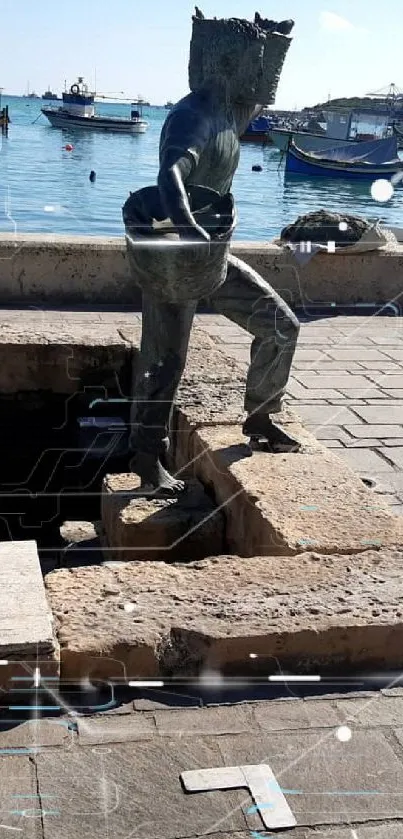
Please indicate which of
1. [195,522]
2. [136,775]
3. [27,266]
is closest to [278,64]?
[195,522]

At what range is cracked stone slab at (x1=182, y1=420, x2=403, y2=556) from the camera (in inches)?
149

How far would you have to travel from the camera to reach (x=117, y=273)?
8508mm

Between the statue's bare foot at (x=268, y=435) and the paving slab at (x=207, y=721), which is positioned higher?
the statue's bare foot at (x=268, y=435)

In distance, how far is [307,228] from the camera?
9.27 m

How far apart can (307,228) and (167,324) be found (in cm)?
527

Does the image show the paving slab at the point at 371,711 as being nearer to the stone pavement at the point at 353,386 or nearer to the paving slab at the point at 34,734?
the paving slab at the point at 34,734

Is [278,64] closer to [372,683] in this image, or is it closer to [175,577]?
[175,577]

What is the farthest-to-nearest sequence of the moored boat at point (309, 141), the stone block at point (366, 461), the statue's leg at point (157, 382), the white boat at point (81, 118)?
the white boat at point (81, 118) → the moored boat at point (309, 141) → the stone block at point (366, 461) → the statue's leg at point (157, 382)

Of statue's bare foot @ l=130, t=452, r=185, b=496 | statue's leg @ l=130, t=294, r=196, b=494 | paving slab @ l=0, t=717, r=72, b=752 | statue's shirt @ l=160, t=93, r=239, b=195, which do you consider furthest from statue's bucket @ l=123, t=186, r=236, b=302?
paving slab @ l=0, t=717, r=72, b=752

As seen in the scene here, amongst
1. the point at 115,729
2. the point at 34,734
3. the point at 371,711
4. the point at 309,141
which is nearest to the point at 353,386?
the point at 371,711

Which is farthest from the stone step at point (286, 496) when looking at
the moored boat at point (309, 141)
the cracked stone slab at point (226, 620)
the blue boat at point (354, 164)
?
the moored boat at point (309, 141)

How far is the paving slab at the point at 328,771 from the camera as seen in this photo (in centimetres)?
241

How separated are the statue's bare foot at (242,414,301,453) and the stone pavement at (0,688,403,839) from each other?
6.68ft

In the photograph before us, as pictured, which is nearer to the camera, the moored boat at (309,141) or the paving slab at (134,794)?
the paving slab at (134,794)
